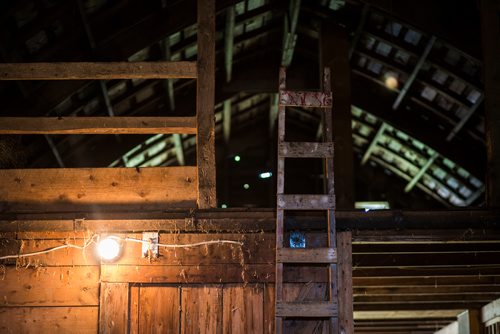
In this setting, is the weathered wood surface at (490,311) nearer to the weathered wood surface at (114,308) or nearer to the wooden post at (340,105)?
the wooden post at (340,105)

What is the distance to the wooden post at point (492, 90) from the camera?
816 centimetres

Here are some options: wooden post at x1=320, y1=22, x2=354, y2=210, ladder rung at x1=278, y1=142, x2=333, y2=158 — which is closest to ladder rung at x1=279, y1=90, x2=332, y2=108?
ladder rung at x1=278, y1=142, x2=333, y2=158

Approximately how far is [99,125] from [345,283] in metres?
3.25

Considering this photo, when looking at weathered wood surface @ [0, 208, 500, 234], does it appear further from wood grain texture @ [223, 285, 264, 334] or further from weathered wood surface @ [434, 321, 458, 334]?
weathered wood surface @ [434, 321, 458, 334]

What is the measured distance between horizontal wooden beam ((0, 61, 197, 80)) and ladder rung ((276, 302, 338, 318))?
2.94 metres

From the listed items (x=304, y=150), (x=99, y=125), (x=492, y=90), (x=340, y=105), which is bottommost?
(x=304, y=150)

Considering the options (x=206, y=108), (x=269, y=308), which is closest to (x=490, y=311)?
(x=269, y=308)

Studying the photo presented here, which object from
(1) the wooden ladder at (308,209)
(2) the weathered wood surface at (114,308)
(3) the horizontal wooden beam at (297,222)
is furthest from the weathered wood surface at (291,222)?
(2) the weathered wood surface at (114,308)

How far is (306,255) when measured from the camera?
7199mm

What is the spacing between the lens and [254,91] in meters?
15.6

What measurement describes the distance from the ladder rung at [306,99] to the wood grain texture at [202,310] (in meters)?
2.11

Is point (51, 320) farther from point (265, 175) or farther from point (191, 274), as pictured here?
point (265, 175)

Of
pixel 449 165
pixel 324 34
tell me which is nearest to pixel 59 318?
pixel 324 34

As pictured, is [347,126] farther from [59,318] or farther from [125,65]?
[59,318]
